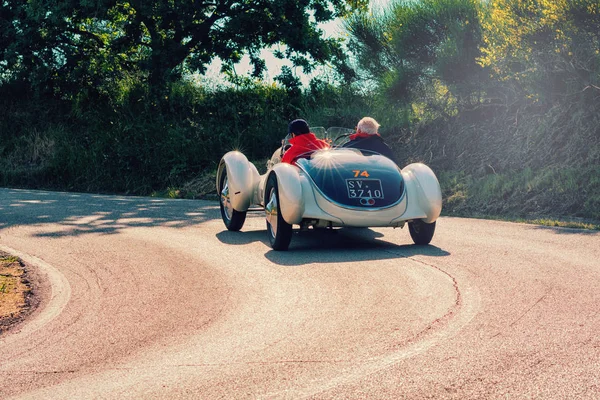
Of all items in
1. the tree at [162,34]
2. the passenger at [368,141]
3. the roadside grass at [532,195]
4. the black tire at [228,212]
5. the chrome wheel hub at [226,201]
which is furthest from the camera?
the tree at [162,34]

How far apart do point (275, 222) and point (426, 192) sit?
6.23 ft

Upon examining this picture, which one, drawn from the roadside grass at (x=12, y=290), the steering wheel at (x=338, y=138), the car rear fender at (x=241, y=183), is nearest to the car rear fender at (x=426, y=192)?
the steering wheel at (x=338, y=138)

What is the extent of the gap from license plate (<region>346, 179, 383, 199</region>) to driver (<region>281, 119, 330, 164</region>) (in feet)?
3.65

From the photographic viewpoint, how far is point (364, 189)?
1012 centimetres

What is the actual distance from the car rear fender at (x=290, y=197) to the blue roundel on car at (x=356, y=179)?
0.85 feet

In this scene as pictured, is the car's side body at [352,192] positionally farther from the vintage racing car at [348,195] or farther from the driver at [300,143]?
the driver at [300,143]

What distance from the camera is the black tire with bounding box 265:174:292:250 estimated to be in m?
10.1

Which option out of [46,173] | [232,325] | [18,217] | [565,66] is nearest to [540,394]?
[232,325]

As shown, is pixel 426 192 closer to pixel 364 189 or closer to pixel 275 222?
pixel 364 189

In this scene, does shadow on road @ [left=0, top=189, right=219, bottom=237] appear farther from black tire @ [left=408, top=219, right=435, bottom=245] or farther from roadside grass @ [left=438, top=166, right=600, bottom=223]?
roadside grass @ [left=438, top=166, right=600, bottom=223]

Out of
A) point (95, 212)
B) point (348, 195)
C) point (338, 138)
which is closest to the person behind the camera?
point (348, 195)

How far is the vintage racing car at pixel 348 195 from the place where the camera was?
995cm

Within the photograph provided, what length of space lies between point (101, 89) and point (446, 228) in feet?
59.8

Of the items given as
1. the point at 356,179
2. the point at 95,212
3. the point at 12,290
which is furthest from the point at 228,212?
the point at 12,290
